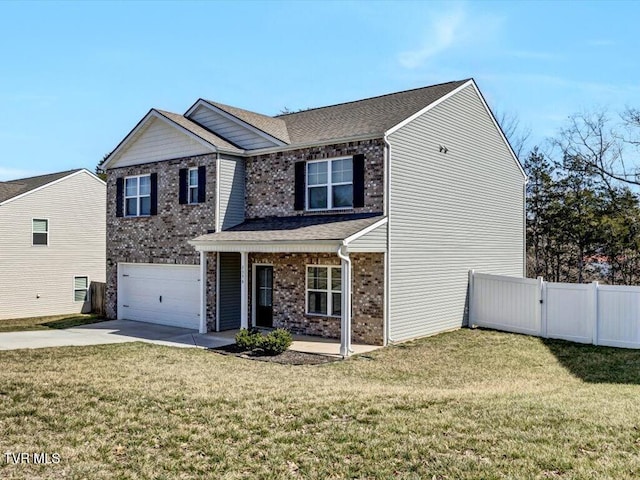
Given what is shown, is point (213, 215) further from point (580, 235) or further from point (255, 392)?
point (580, 235)

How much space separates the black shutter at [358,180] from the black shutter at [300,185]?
6.10 ft

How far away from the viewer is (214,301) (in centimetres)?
1611

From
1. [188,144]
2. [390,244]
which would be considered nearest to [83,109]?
[188,144]

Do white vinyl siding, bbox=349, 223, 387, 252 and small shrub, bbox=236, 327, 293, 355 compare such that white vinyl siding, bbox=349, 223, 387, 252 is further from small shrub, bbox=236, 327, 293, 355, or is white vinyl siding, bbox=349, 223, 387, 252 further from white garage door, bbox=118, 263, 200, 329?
white garage door, bbox=118, 263, 200, 329

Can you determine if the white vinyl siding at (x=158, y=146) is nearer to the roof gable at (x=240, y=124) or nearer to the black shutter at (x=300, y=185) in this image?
the roof gable at (x=240, y=124)

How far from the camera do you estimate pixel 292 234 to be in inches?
549

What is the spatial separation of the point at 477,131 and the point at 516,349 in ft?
25.7

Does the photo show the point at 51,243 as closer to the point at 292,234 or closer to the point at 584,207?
the point at 292,234

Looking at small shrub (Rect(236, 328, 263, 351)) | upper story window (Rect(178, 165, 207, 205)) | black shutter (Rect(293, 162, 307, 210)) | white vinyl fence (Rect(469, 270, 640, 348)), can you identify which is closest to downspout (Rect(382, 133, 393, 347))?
black shutter (Rect(293, 162, 307, 210))

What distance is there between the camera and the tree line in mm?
23906

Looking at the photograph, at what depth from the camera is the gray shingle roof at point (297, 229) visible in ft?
43.3

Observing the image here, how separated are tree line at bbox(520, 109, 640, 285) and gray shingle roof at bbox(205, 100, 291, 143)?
14.4m

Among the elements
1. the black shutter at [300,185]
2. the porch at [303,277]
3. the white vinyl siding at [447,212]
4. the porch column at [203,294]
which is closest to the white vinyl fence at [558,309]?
the white vinyl siding at [447,212]

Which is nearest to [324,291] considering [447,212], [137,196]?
[447,212]
